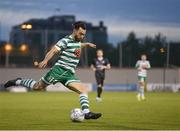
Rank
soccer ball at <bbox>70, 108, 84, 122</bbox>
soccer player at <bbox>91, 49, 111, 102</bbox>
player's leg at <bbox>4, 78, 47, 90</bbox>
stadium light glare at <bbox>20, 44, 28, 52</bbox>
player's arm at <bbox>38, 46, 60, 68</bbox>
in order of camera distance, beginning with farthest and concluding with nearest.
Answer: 1. stadium light glare at <bbox>20, 44, 28, 52</bbox>
2. soccer player at <bbox>91, 49, 111, 102</bbox>
3. player's leg at <bbox>4, 78, 47, 90</bbox>
4. soccer ball at <bbox>70, 108, 84, 122</bbox>
5. player's arm at <bbox>38, 46, 60, 68</bbox>

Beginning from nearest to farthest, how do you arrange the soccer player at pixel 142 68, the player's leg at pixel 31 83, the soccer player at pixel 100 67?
1. the player's leg at pixel 31 83
2. the soccer player at pixel 100 67
3. the soccer player at pixel 142 68

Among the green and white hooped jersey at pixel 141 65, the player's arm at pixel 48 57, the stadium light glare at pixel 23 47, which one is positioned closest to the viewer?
the player's arm at pixel 48 57

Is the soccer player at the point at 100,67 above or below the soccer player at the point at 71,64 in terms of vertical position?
below

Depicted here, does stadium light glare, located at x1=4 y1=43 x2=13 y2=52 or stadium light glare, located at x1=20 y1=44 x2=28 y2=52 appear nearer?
stadium light glare, located at x1=4 y1=43 x2=13 y2=52

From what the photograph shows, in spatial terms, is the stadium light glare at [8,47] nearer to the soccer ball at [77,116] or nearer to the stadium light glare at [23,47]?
the stadium light glare at [23,47]

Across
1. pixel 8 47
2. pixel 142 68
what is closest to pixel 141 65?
pixel 142 68

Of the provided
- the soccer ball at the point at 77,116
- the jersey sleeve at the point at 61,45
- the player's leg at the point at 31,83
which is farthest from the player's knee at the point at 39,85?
the jersey sleeve at the point at 61,45

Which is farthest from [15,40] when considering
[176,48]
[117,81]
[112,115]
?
[112,115]

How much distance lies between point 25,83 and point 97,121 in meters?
2.00

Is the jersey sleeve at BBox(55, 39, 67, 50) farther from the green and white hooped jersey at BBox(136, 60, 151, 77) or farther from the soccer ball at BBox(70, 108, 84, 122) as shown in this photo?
the green and white hooped jersey at BBox(136, 60, 151, 77)

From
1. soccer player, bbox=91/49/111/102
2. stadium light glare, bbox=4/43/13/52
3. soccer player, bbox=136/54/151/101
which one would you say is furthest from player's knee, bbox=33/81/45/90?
stadium light glare, bbox=4/43/13/52

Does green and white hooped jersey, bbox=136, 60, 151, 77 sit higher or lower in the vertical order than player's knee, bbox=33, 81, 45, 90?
lower

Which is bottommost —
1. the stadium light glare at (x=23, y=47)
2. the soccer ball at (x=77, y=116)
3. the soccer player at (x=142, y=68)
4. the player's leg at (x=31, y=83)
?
the stadium light glare at (x=23, y=47)

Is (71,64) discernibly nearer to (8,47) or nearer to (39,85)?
(39,85)
